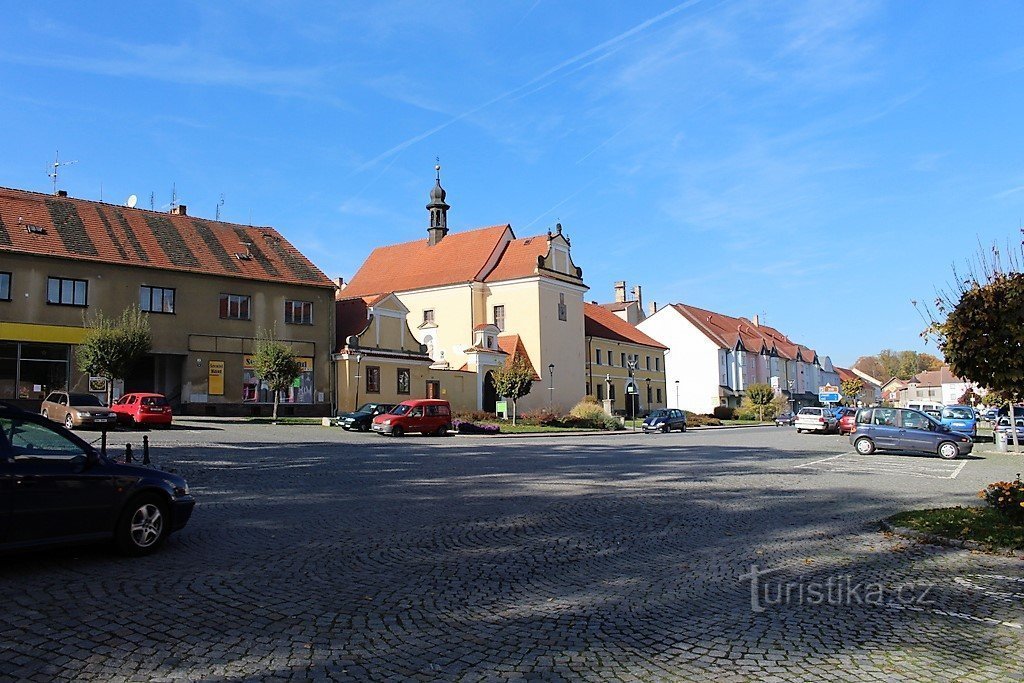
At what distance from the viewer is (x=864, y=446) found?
28391mm

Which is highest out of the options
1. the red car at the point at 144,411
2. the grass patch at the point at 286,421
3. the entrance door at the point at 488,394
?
the entrance door at the point at 488,394

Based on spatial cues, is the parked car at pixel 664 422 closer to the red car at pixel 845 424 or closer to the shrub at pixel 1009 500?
the red car at pixel 845 424

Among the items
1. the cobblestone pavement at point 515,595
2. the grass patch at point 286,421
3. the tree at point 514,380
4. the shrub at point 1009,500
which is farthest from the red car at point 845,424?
the shrub at point 1009,500

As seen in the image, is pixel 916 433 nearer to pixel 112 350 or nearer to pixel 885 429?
pixel 885 429

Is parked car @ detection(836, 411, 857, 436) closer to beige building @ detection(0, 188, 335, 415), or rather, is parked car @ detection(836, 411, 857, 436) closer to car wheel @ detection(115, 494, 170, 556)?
beige building @ detection(0, 188, 335, 415)

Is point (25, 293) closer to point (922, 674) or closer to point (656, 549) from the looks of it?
point (656, 549)

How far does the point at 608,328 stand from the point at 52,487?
225 feet

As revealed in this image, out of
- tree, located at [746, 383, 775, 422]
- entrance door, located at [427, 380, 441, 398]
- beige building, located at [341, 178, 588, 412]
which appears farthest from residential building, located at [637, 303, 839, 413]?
entrance door, located at [427, 380, 441, 398]

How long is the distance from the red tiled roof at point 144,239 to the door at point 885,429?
32.0 meters

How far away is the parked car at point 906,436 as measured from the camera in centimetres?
2739

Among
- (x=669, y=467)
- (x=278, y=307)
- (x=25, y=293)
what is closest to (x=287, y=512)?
(x=669, y=467)

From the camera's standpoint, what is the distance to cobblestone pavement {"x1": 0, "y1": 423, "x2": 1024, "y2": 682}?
5.43 metres

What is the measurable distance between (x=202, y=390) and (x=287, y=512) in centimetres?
3341

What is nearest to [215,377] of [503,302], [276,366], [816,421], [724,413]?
[276,366]
